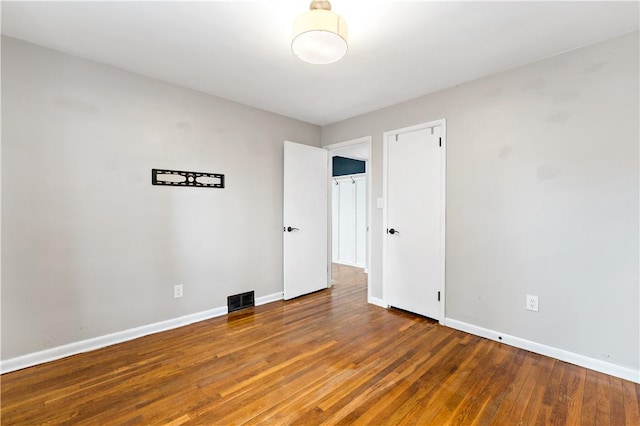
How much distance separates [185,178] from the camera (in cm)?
303

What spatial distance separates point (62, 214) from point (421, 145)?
3473 mm

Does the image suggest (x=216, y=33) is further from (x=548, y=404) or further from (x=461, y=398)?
(x=548, y=404)

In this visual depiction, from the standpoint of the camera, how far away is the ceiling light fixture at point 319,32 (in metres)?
1.60

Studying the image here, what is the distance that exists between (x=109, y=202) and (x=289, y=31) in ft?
6.99

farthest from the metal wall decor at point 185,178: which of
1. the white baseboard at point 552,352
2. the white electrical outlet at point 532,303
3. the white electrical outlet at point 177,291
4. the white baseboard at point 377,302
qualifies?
the white electrical outlet at point 532,303

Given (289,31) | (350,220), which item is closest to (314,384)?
(289,31)

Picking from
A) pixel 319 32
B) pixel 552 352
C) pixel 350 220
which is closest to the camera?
pixel 319 32

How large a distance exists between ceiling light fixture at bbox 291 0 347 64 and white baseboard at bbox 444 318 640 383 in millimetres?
2753

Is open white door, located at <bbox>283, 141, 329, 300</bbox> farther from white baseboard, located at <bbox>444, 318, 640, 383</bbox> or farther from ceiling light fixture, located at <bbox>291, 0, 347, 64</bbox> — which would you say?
ceiling light fixture, located at <bbox>291, 0, 347, 64</bbox>

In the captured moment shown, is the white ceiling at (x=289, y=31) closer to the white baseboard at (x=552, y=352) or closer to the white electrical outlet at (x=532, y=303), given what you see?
the white electrical outlet at (x=532, y=303)

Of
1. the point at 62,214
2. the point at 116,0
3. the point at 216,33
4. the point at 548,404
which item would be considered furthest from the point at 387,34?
the point at 62,214

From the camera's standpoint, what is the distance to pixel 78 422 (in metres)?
1.65

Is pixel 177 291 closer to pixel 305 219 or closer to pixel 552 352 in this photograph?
pixel 305 219

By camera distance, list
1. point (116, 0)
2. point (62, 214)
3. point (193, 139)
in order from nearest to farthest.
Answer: point (116, 0)
point (62, 214)
point (193, 139)
